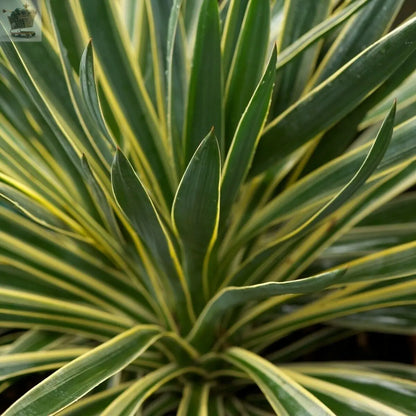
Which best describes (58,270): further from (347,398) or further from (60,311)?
(347,398)

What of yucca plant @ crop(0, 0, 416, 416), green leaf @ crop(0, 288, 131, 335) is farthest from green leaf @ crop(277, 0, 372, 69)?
green leaf @ crop(0, 288, 131, 335)

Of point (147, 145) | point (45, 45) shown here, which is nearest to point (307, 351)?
point (147, 145)

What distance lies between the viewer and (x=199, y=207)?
1.64 feet

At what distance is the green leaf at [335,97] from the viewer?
1.72 feet

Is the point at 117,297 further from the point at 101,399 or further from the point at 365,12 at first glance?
the point at 365,12

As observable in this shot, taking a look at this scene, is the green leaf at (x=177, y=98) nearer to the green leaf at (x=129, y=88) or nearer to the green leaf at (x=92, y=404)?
the green leaf at (x=129, y=88)

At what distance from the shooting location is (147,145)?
24.0 inches

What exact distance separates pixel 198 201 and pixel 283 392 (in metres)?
0.18

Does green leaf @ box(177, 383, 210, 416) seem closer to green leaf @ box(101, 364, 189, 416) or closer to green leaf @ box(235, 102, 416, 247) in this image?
green leaf @ box(101, 364, 189, 416)

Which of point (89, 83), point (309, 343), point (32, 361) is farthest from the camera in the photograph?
point (309, 343)

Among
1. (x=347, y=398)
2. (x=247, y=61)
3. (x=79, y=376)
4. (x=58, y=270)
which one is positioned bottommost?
(x=347, y=398)

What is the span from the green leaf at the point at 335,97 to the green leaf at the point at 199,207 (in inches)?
4.4

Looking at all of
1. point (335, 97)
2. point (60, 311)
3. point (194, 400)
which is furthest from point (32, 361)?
point (335, 97)

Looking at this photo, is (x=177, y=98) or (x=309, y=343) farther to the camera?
(x=309, y=343)
